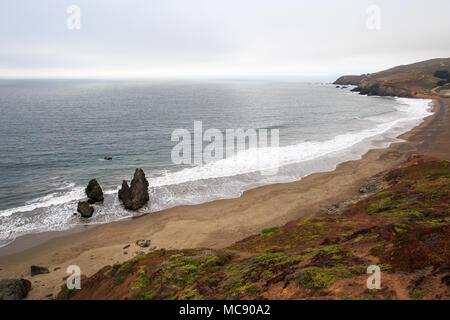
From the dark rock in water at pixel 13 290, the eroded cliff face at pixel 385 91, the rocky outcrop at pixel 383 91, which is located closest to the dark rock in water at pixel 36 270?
the dark rock in water at pixel 13 290

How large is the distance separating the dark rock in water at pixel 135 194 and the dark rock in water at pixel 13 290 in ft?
38.8

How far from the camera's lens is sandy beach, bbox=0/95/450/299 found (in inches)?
721

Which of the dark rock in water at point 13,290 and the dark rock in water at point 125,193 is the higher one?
the dark rock in water at point 125,193

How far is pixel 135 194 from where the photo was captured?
26734mm

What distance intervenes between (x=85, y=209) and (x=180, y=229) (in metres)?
10.5

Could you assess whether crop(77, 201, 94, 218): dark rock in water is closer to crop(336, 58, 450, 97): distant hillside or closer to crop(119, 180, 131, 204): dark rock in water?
crop(119, 180, 131, 204): dark rock in water

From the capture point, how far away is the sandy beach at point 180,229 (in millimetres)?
18312

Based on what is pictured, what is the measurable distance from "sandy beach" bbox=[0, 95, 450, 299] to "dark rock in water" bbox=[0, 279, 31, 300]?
60cm

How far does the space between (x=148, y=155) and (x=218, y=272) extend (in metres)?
35.1

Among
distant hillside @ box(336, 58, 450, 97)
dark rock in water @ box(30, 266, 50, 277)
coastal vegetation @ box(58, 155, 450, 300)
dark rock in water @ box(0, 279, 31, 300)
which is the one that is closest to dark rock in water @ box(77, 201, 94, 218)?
dark rock in water @ box(30, 266, 50, 277)

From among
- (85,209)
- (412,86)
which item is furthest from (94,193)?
(412,86)

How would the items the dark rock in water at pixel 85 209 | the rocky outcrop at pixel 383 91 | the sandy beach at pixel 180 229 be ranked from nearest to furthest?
the sandy beach at pixel 180 229
the dark rock in water at pixel 85 209
the rocky outcrop at pixel 383 91

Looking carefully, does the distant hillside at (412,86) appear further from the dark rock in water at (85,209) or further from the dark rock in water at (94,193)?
the dark rock in water at (85,209)

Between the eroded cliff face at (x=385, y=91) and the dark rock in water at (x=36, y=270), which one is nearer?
the dark rock in water at (x=36, y=270)
